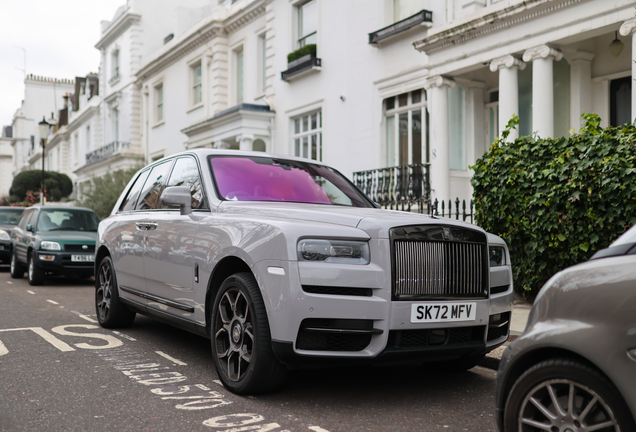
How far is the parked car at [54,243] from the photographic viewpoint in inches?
488

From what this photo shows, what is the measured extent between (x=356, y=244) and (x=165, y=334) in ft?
11.9

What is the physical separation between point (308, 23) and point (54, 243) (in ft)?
32.9

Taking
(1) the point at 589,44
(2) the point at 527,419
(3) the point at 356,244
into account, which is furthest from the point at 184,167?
(1) the point at 589,44

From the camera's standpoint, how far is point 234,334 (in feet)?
14.4

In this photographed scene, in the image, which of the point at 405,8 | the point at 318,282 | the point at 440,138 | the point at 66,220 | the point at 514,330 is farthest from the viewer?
the point at 405,8

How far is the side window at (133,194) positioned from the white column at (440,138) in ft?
23.5

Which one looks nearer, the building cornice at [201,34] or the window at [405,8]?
the window at [405,8]

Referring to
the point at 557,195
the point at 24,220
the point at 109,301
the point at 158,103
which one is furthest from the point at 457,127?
the point at 158,103

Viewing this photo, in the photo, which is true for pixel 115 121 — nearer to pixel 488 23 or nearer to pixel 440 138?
pixel 440 138

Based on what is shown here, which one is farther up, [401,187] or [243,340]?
[401,187]

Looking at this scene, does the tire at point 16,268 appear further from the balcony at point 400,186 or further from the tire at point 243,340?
the tire at point 243,340

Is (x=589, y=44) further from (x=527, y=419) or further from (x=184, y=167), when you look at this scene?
(x=527, y=419)

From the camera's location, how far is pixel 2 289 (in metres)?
11.7

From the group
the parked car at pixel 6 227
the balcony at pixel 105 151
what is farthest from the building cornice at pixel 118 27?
the parked car at pixel 6 227
